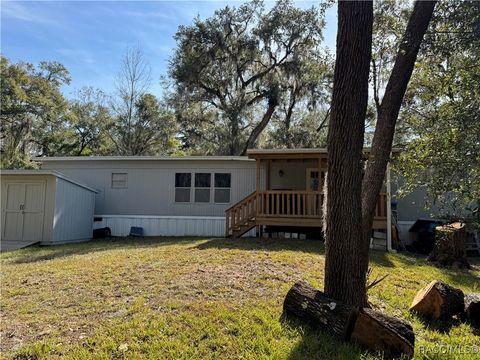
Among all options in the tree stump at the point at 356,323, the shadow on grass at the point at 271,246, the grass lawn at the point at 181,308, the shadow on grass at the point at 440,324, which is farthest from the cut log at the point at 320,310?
the shadow on grass at the point at 271,246

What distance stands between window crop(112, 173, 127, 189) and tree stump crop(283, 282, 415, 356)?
37.0 ft

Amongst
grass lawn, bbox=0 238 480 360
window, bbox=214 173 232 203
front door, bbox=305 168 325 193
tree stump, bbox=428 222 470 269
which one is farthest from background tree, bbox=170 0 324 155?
grass lawn, bbox=0 238 480 360

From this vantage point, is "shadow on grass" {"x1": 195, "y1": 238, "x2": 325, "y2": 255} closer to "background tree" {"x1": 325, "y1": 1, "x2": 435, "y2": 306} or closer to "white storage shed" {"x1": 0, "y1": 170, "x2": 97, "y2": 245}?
"background tree" {"x1": 325, "y1": 1, "x2": 435, "y2": 306}

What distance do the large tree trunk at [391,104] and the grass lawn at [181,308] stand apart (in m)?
1.56

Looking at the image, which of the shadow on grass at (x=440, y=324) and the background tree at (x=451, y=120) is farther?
the shadow on grass at (x=440, y=324)

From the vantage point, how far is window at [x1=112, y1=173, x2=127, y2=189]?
14109 millimetres

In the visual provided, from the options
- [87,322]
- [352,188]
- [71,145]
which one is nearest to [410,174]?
[352,188]

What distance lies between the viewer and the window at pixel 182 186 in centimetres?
1371

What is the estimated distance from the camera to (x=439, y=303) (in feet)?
14.9

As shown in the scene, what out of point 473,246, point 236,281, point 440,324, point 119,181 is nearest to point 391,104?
point 440,324

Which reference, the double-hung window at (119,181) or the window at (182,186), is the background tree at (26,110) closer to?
the double-hung window at (119,181)

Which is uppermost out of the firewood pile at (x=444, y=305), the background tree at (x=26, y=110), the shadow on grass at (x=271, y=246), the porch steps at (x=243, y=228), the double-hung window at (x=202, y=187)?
the background tree at (x=26, y=110)

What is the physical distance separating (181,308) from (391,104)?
3.57 metres

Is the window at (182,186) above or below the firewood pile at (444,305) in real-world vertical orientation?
above
